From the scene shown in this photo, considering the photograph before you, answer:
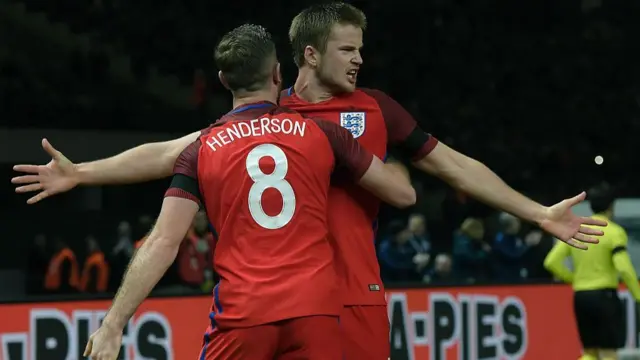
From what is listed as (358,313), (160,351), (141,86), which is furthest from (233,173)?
(141,86)

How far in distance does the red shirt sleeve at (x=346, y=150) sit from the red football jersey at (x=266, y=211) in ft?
0.13

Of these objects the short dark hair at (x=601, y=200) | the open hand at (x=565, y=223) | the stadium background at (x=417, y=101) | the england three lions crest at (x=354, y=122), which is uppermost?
the stadium background at (x=417, y=101)

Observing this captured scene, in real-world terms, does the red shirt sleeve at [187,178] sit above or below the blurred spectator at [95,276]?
below

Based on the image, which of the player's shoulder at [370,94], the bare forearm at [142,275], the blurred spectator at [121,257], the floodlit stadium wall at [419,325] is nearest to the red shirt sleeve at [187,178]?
the bare forearm at [142,275]

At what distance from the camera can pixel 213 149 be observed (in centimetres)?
374

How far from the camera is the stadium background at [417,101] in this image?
14781mm

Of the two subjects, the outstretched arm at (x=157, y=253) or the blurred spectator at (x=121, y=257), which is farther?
the blurred spectator at (x=121, y=257)

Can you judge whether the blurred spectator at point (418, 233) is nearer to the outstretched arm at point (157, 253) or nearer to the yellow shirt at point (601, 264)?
the yellow shirt at point (601, 264)

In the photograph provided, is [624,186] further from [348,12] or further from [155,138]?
[348,12]

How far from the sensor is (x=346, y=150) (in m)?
3.83

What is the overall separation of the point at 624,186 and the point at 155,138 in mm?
7751

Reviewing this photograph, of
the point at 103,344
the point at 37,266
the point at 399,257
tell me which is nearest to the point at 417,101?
the point at 399,257

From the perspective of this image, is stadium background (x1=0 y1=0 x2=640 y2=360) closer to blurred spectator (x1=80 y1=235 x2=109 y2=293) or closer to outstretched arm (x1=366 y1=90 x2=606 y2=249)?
blurred spectator (x1=80 y1=235 x2=109 y2=293)

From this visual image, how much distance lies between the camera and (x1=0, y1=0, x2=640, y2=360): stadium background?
48.5 ft
